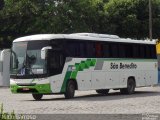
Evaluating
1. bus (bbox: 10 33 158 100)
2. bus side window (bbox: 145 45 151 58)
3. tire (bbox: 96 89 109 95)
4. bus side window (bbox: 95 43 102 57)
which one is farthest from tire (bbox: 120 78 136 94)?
bus side window (bbox: 95 43 102 57)

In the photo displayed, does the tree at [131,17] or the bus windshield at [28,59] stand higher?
the tree at [131,17]

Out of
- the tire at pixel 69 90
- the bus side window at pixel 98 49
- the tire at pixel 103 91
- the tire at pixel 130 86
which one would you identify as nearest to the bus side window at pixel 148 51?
the tire at pixel 130 86

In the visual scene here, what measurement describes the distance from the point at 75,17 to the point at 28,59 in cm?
1940

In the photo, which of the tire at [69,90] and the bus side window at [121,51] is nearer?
the tire at [69,90]

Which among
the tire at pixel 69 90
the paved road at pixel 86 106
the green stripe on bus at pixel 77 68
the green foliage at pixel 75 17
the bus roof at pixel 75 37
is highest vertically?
the green foliage at pixel 75 17

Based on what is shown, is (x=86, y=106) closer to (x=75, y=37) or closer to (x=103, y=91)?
(x=75, y=37)

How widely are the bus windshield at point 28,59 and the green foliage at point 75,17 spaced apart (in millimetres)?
17066

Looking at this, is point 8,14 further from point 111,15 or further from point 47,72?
point 47,72

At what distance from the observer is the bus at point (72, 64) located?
24.2 m

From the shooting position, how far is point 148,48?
31.9 m

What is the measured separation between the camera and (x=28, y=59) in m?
24.4

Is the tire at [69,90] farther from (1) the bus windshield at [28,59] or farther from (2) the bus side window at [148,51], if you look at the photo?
(2) the bus side window at [148,51]

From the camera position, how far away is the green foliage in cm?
4288

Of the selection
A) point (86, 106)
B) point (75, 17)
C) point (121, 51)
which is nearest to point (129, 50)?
point (121, 51)
